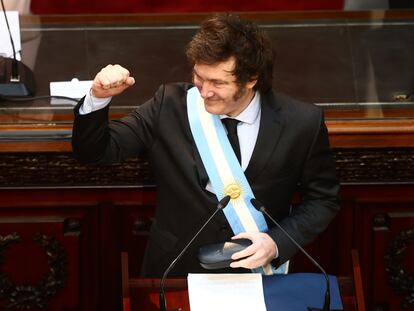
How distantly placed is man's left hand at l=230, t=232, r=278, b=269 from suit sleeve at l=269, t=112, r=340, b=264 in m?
0.12

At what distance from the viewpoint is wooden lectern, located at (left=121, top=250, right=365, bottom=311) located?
199 cm

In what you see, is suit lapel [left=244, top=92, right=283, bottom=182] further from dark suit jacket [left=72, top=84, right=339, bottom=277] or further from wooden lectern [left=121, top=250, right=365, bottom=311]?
wooden lectern [left=121, top=250, right=365, bottom=311]

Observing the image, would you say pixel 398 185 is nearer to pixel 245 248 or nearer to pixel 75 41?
pixel 245 248

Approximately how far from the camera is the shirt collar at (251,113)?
86.5 inches

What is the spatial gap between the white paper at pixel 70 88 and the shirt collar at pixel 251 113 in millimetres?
539

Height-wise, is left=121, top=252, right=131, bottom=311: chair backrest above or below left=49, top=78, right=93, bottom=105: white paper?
below

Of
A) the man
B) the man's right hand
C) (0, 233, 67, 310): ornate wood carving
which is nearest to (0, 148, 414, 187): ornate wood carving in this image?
(0, 233, 67, 310): ornate wood carving

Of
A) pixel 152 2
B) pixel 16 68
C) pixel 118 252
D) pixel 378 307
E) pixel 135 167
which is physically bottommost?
pixel 378 307

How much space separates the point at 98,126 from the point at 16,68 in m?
0.60

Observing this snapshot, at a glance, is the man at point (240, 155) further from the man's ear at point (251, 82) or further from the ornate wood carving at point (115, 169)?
the ornate wood carving at point (115, 169)

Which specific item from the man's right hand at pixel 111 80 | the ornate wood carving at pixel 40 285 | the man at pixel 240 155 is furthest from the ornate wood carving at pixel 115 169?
the man's right hand at pixel 111 80

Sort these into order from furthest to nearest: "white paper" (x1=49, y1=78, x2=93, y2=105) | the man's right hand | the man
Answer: "white paper" (x1=49, y1=78, x2=93, y2=105), the man, the man's right hand

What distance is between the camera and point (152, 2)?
12.8ft

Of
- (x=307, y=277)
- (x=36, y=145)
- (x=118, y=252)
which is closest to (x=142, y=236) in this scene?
(x=118, y=252)
